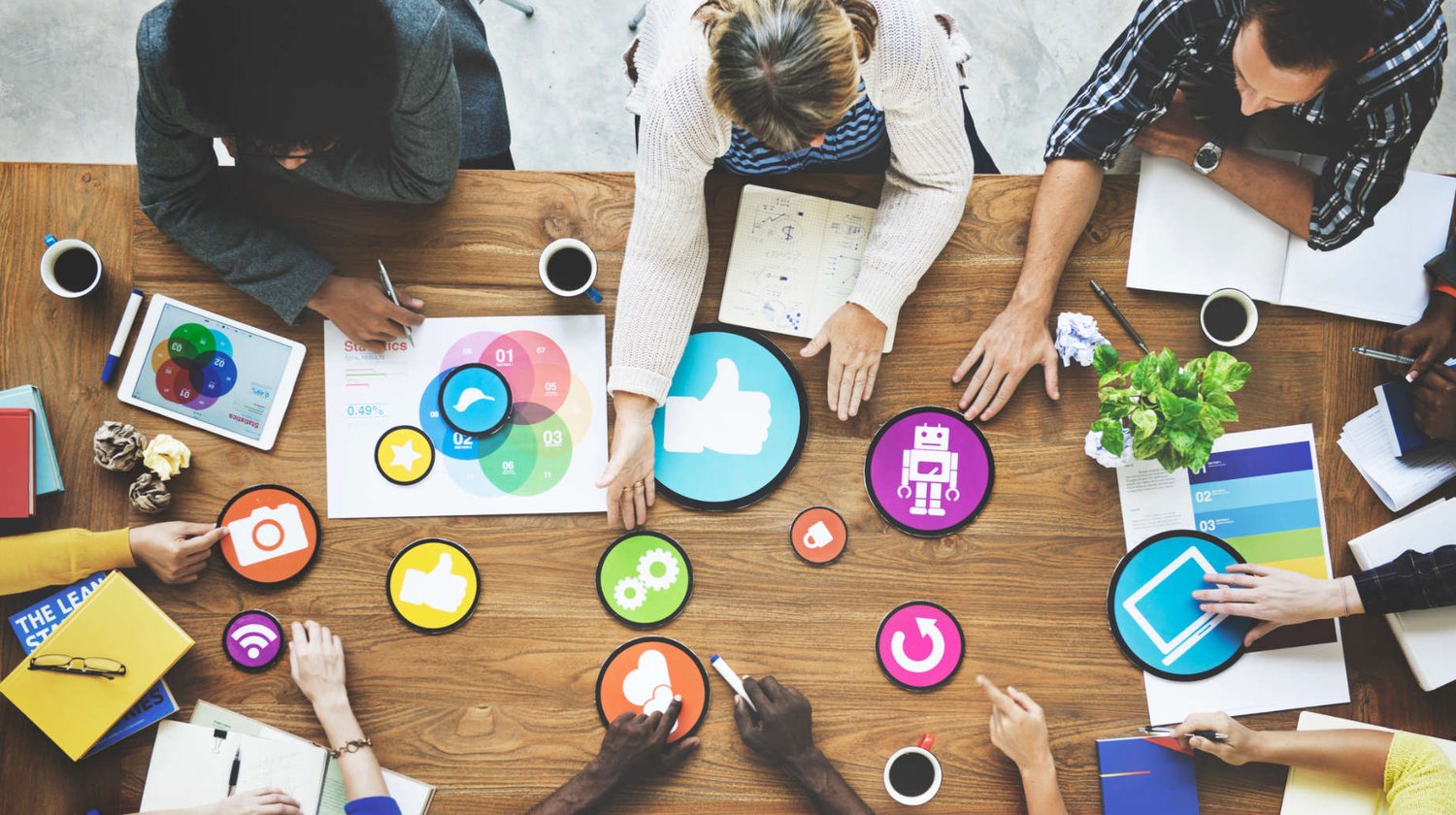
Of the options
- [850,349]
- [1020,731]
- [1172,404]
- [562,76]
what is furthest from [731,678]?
[562,76]

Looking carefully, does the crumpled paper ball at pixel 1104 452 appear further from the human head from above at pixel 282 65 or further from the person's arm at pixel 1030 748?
the human head from above at pixel 282 65

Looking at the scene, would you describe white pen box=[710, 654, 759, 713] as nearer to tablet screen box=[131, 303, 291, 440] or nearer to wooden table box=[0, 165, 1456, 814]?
wooden table box=[0, 165, 1456, 814]

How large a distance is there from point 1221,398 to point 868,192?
2.22ft

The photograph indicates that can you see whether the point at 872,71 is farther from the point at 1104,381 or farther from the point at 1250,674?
the point at 1250,674

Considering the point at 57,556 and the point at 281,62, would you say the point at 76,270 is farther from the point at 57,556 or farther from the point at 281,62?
the point at 281,62

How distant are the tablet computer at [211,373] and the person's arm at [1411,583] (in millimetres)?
1910

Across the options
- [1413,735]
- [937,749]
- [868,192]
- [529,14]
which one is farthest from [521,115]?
[1413,735]

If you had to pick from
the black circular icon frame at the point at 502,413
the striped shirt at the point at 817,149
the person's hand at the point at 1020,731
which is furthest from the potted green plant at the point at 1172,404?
the black circular icon frame at the point at 502,413

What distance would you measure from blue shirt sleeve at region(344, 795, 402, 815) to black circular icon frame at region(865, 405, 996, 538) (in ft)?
3.12

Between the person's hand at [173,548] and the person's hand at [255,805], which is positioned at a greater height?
the person's hand at [173,548]

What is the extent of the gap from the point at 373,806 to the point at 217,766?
30 cm

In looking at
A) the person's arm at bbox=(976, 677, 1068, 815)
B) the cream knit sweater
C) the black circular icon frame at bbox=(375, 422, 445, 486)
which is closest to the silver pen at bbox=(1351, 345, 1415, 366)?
the cream knit sweater

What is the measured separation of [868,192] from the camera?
5.29ft

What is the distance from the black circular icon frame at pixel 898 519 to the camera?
5.13 feet
